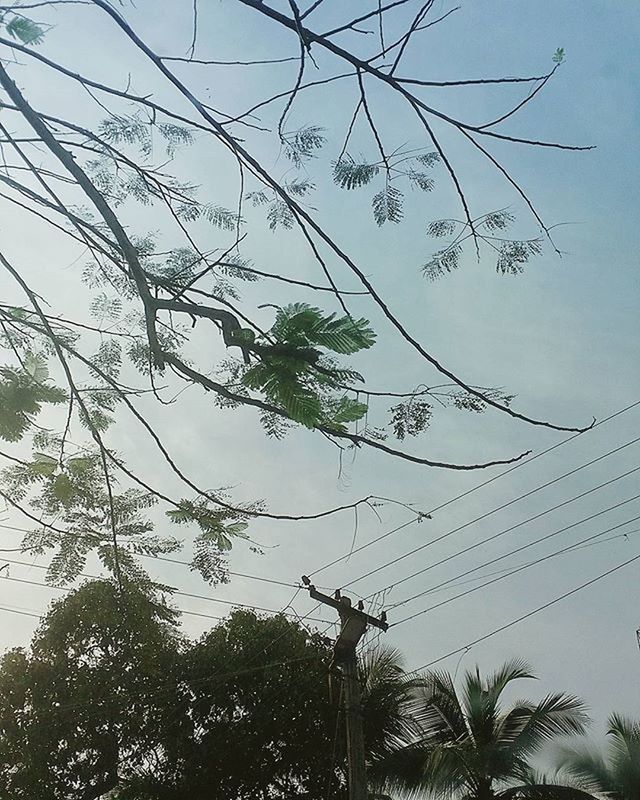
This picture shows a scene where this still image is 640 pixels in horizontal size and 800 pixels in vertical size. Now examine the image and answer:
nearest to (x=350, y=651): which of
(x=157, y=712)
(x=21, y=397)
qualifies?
(x=157, y=712)

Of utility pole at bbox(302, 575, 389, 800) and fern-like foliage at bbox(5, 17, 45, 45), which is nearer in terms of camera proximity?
fern-like foliage at bbox(5, 17, 45, 45)

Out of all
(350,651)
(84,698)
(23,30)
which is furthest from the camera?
(84,698)

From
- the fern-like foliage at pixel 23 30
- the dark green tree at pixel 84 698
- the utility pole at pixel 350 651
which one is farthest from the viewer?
the dark green tree at pixel 84 698

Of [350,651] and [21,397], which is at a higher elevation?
[350,651]

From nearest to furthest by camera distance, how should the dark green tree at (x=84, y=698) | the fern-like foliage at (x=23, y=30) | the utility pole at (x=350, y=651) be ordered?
1. the fern-like foliage at (x=23, y=30)
2. the utility pole at (x=350, y=651)
3. the dark green tree at (x=84, y=698)

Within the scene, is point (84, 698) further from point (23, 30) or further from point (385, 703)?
point (23, 30)

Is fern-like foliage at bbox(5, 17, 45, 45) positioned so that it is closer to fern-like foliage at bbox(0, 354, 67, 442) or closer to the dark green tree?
fern-like foliage at bbox(0, 354, 67, 442)

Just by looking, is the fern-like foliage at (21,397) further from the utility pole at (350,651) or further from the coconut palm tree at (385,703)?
the coconut palm tree at (385,703)

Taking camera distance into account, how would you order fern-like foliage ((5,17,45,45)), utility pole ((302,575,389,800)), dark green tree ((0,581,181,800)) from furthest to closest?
dark green tree ((0,581,181,800)) → utility pole ((302,575,389,800)) → fern-like foliage ((5,17,45,45))

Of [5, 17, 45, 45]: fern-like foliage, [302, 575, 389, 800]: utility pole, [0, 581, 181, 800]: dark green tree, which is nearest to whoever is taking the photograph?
[5, 17, 45, 45]: fern-like foliage

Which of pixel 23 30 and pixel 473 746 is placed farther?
pixel 473 746

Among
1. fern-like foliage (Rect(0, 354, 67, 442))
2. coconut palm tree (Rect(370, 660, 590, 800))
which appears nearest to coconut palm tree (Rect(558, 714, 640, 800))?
coconut palm tree (Rect(370, 660, 590, 800))

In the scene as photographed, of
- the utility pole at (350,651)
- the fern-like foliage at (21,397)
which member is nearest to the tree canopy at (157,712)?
the utility pole at (350,651)

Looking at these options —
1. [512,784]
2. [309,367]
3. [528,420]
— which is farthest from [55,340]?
[512,784]
